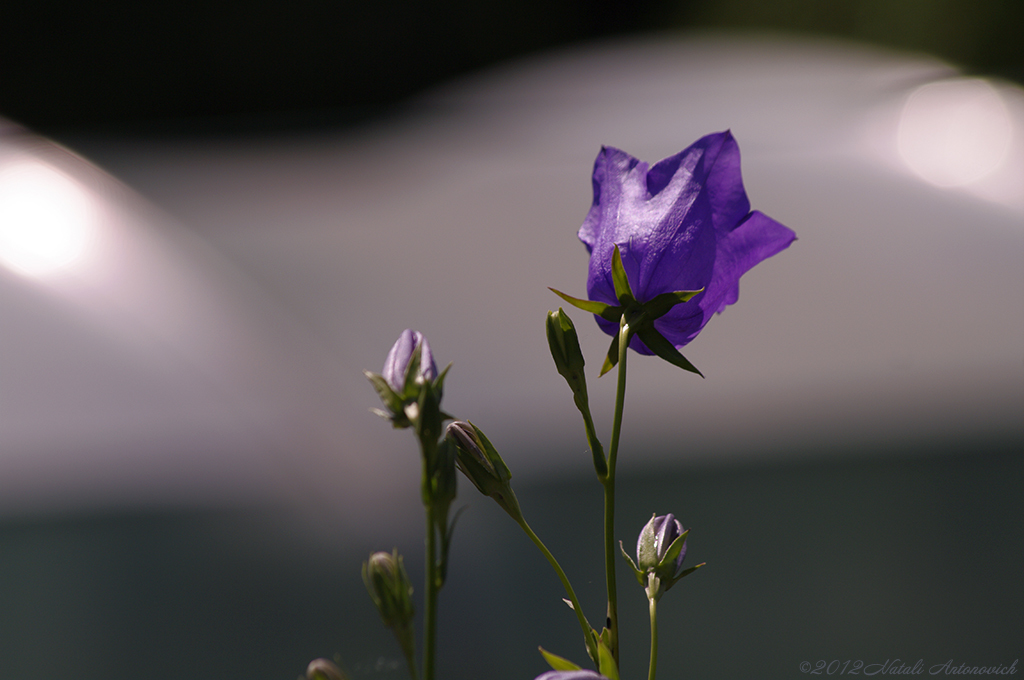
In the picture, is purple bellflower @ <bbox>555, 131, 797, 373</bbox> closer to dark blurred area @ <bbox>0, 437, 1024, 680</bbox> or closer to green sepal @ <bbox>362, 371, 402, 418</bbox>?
green sepal @ <bbox>362, 371, 402, 418</bbox>

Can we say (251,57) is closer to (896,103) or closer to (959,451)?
(896,103)

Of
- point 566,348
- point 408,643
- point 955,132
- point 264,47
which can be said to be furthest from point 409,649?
point 264,47

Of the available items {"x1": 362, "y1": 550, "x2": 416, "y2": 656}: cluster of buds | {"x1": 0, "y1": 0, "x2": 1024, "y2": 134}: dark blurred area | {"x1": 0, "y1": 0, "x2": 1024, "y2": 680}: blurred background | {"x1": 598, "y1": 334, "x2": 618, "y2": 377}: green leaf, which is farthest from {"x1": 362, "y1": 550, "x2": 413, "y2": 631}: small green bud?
{"x1": 0, "y1": 0, "x2": 1024, "y2": 134}: dark blurred area

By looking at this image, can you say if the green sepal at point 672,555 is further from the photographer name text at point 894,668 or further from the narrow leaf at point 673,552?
the photographer name text at point 894,668

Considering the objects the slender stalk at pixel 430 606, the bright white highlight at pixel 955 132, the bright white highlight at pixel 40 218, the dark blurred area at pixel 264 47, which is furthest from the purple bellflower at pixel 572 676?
the dark blurred area at pixel 264 47

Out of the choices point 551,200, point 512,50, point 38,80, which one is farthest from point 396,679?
point 38,80

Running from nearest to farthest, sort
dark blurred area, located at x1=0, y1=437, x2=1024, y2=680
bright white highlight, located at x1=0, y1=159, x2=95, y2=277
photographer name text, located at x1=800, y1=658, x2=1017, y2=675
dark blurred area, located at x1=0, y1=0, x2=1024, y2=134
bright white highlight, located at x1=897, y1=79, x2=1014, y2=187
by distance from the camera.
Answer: photographer name text, located at x1=800, y1=658, x2=1017, y2=675 < dark blurred area, located at x1=0, y1=437, x2=1024, y2=680 < bright white highlight, located at x1=0, y1=159, x2=95, y2=277 < bright white highlight, located at x1=897, y1=79, x2=1014, y2=187 < dark blurred area, located at x1=0, y1=0, x2=1024, y2=134
